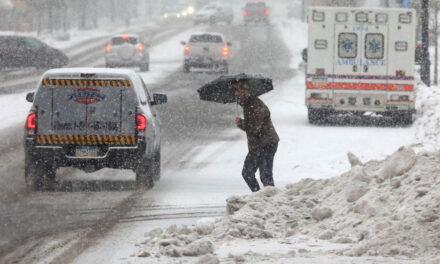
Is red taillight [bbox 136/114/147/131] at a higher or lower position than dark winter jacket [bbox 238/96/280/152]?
lower

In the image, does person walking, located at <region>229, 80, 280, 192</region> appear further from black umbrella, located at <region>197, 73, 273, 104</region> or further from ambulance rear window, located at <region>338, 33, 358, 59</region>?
ambulance rear window, located at <region>338, 33, 358, 59</region>

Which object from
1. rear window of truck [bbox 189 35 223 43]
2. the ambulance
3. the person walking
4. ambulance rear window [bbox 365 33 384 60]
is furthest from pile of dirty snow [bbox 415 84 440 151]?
rear window of truck [bbox 189 35 223 43]

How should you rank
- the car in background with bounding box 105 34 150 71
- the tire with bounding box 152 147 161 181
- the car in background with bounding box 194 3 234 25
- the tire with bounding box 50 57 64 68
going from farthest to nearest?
the car in background with bounding box 194 3 234 25 → the tire with bounding box 50 57 64 68 → the car in background with bounding box 105 34 150 71 → the tire with bounding box 152 147 161 181

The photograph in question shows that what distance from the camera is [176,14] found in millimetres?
98062

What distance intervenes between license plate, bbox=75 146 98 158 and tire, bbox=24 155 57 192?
0.47 meters

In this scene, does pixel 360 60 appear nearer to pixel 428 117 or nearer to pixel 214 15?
pixel 428 117

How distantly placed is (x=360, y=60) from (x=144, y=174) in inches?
466

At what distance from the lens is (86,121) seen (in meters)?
14.7

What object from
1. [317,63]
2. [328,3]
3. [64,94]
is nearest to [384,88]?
[317,63]

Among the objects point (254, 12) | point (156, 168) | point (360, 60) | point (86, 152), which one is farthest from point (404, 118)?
point (254, 12)

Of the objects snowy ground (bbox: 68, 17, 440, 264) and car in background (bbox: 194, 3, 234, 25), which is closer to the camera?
snowy ground (bbox: 68, 17, 440, 264)

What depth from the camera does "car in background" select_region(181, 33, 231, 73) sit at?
45.2m

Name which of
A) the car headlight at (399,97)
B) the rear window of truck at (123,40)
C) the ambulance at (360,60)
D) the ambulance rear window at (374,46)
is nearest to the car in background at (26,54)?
→ the rear window of truck at (123,40)

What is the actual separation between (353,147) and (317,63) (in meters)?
5.68
